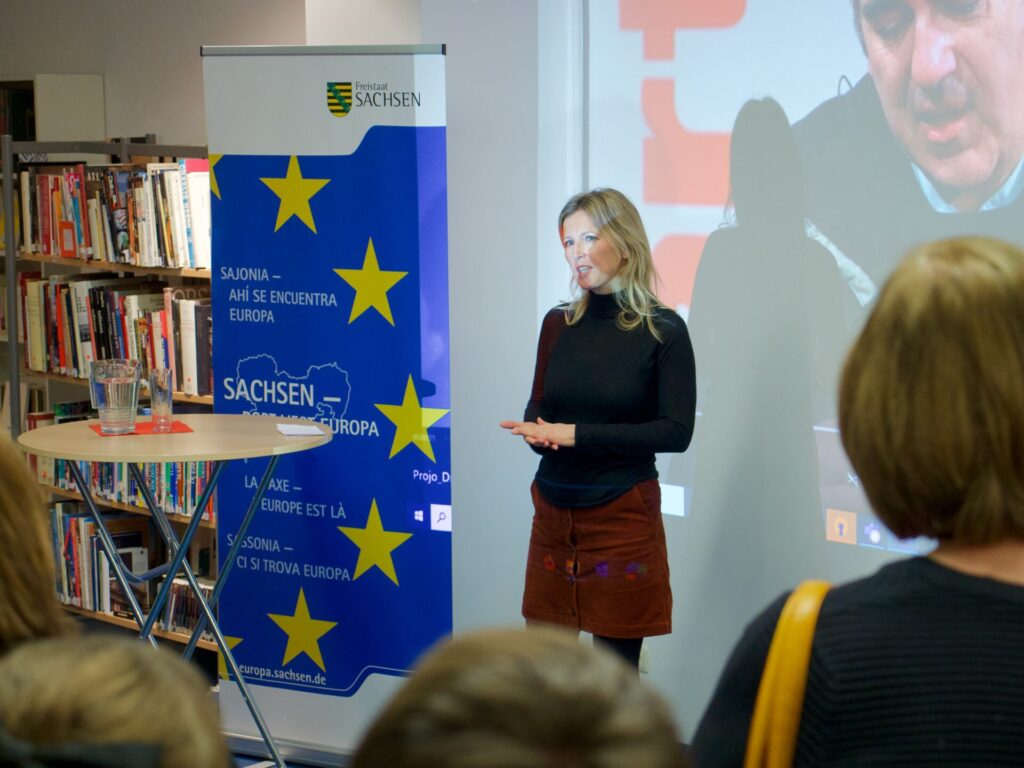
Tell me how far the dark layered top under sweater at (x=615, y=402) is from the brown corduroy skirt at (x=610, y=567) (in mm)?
38

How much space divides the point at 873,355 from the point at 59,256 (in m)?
4.67

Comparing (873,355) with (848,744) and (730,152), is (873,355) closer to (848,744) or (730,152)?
(848,744)

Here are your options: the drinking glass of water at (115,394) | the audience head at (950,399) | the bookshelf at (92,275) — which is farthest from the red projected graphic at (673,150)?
the audience head at (950,399)

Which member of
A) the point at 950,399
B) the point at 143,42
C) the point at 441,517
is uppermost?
the point at 143,42

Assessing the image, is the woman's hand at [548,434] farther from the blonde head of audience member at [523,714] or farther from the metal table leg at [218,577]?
the blonde head of audience member at [523,714]

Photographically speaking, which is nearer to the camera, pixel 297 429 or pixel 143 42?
pixel 297 429

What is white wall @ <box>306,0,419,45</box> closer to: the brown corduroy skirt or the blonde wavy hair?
the blonde wavy hair

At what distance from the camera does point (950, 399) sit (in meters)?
1.12

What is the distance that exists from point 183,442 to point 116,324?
6.72ft

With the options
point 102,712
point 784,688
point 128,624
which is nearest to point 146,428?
point 128,624

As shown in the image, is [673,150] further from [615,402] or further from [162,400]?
[162,400]

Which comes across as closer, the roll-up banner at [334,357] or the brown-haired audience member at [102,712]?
the brown-haired audience member at [102,712]

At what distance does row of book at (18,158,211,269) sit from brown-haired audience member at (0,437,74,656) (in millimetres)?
3528

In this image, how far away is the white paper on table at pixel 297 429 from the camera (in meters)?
3.28
